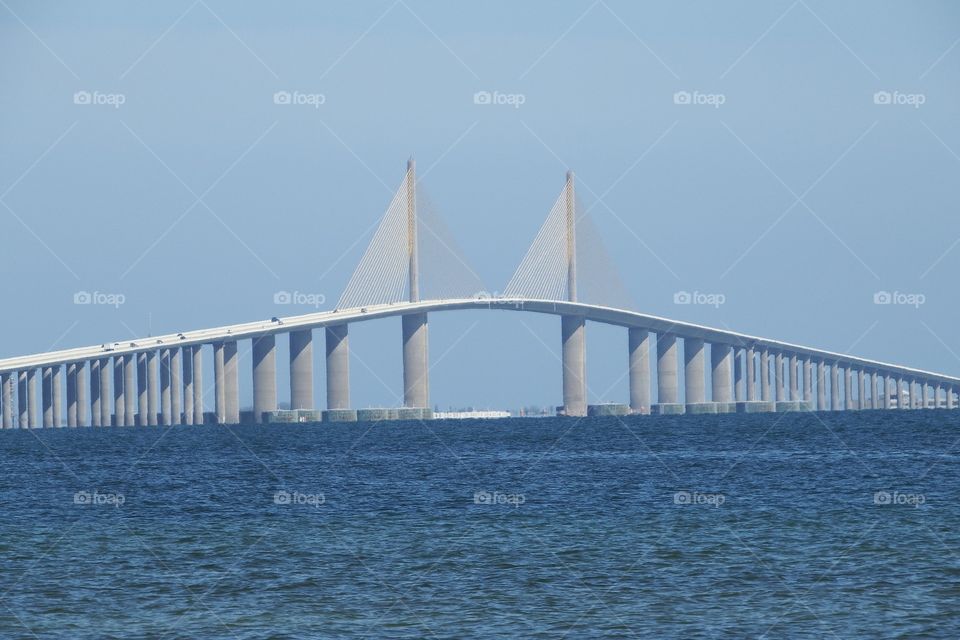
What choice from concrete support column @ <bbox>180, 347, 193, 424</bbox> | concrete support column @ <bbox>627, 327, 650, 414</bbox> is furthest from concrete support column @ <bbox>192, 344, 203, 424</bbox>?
concrete support column @ <bbox>627, 327, 650, 414</bbox>

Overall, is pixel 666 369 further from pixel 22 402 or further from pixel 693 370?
pixel 22 402

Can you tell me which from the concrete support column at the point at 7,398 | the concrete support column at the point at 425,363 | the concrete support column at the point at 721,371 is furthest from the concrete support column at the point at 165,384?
the concrete support column at the point at 721,371

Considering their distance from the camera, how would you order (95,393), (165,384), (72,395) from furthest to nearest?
1. (95,393)
2. (72,395)
3. (165,384)

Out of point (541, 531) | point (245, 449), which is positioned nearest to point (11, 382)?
point (245, 449)

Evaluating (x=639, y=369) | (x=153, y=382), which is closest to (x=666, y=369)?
(x=639, y=369)

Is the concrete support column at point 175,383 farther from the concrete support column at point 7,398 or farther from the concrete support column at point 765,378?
the concrete support column at point 765,378
